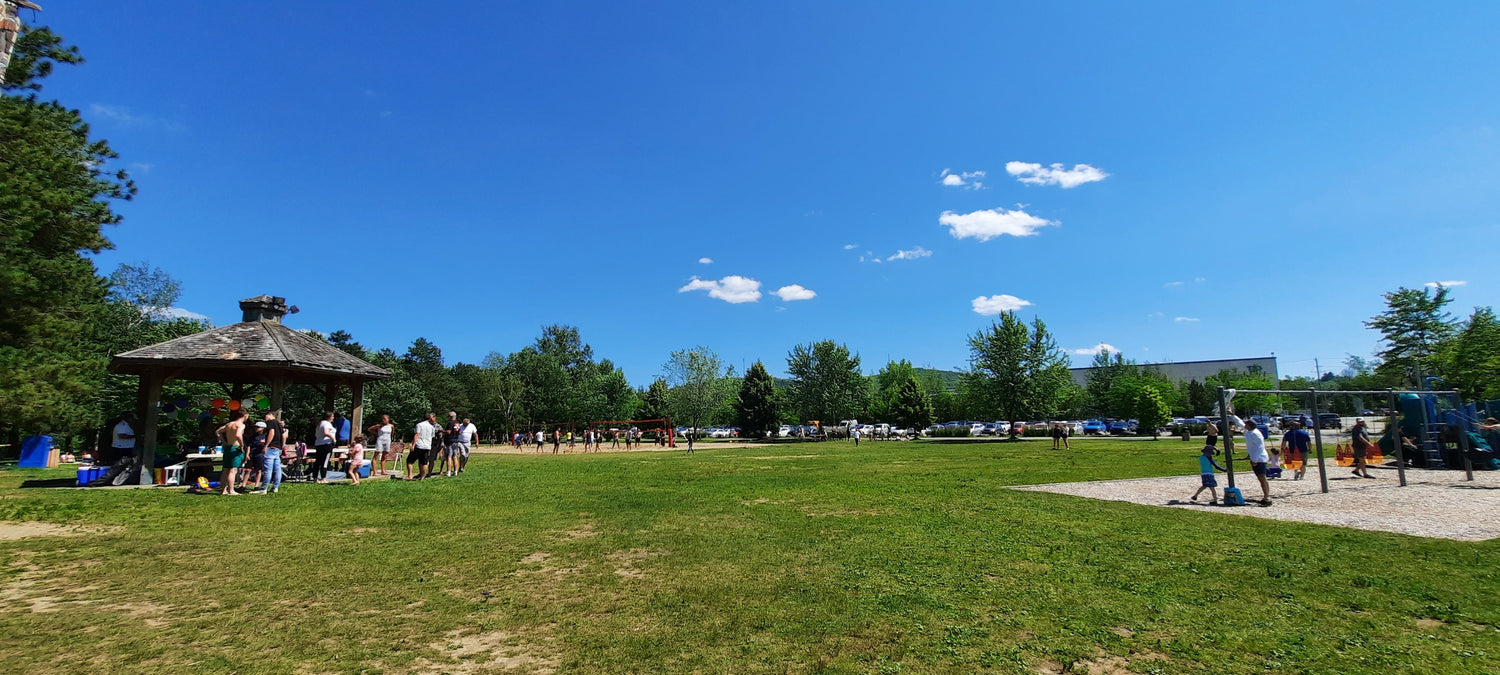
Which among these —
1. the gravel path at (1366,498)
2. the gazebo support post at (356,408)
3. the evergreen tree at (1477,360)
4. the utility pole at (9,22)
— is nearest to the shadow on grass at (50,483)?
the gazebo support post at (356,408)

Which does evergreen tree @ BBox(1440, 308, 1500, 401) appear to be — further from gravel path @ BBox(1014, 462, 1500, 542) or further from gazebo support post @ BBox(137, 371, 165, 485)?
gazebo support post @ BBox(137, 371, 165, 485)

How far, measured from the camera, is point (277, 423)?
14703mm

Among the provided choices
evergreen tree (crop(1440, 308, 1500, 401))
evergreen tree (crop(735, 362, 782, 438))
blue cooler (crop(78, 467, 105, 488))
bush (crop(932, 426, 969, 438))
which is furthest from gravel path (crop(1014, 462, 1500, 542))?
evergreen tree (crop(735, 362, 782, 438))

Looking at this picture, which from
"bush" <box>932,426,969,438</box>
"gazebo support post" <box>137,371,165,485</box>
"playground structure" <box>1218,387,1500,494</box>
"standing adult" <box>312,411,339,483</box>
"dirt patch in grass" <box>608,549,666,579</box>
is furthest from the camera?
"bush" <box>932,426,969,438</box>

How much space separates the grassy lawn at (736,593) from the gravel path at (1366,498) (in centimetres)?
142

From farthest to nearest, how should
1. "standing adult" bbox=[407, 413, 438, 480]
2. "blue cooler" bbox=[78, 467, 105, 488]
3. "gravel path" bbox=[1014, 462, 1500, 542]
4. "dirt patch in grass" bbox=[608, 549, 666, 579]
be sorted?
"standing adult" bbox=[407, 413, 438, 480]
"blue cooler" bbox=[78, 467, 105, 488]
"gravel path" bbox=[1014, 462, 1500, 542]
"dirt patch in grass" bbox=[608, 549, 666, 579]

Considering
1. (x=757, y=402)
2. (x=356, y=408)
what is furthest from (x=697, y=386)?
(x=356, y=408)

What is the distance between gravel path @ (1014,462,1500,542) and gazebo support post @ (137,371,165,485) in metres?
21.4

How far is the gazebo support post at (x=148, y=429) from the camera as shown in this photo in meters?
15.4

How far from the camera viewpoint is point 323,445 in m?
16.3

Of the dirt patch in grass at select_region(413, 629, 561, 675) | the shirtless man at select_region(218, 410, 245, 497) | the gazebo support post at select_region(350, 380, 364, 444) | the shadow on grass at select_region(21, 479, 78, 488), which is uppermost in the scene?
the gazebo support post at select_region(350, 380, 364, 444)

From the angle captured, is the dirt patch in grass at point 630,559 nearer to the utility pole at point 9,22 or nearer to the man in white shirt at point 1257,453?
the utility pole at point 9,22

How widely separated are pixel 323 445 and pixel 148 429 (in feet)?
12.8

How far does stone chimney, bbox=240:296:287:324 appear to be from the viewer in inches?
767
